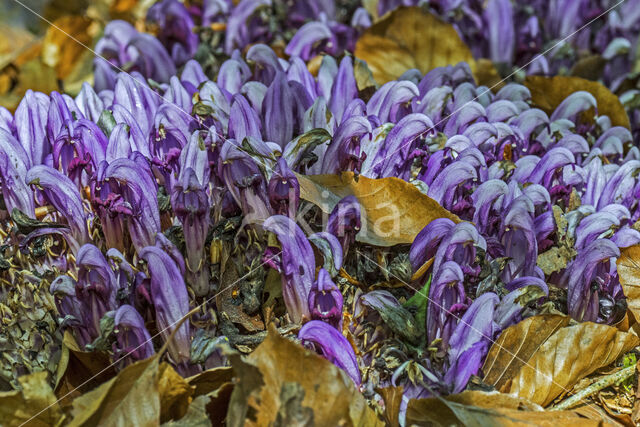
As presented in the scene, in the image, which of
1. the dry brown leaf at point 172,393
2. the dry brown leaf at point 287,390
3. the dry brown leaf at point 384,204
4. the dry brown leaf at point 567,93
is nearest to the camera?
the dry brown leaf at point 287,390

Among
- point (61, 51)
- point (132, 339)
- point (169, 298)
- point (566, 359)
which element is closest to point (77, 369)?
point (132, 339)

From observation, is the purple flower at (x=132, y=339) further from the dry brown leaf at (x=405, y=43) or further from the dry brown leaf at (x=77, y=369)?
the dry brown leaf at (x=405, y=43)

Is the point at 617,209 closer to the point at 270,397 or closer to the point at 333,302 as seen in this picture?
the point at 333,302

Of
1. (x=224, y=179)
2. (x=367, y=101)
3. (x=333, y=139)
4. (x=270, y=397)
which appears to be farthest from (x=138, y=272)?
(x=367, y=101)

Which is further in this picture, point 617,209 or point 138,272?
point 617,209

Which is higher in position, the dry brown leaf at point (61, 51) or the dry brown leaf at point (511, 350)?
the dry brown leaf at point (61, 51)

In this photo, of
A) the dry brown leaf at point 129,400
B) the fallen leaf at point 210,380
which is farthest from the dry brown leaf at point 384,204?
the dry brown leaf at point 129,400
